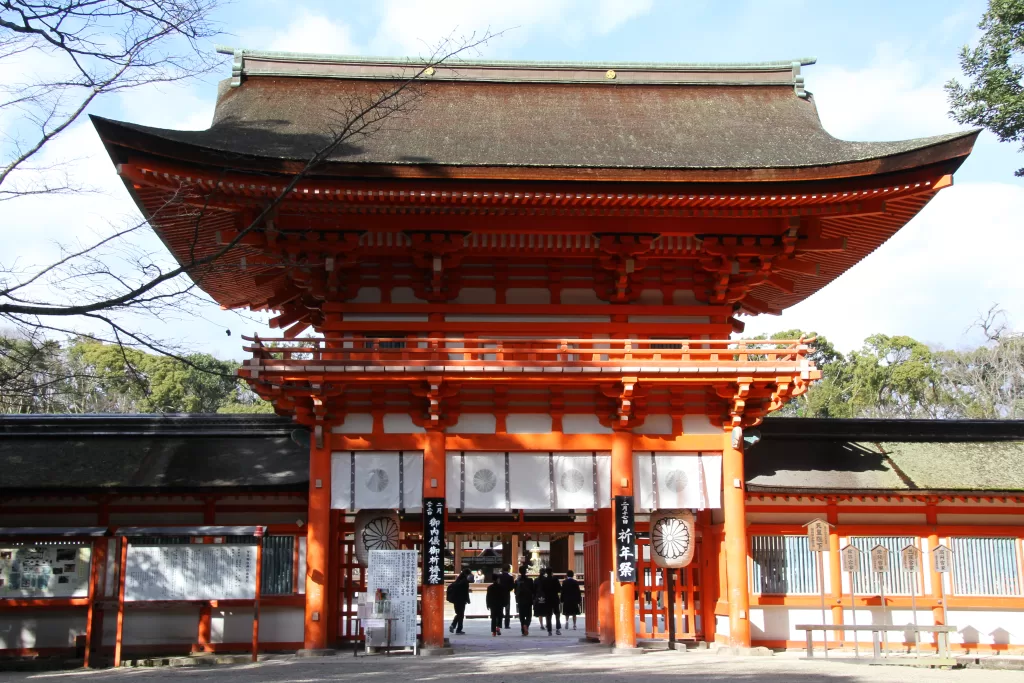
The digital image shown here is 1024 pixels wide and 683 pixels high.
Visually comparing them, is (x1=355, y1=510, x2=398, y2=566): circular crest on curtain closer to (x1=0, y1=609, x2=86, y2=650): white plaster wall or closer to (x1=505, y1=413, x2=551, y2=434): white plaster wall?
(x1=505, y1=413, x2=551, y2=434): white plaster wall

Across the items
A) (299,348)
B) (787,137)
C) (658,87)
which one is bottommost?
(299,348)

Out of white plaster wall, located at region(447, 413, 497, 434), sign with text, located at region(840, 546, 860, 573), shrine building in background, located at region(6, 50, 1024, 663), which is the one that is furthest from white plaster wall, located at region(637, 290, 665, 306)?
sign with text, located at region(840, 546, 860, 573)

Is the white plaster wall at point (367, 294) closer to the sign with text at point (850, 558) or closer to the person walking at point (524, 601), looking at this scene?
the sign with text at point (850, 558)

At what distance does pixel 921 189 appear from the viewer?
1441 centimetres

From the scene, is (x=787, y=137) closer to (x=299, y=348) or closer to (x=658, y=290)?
(x=658, y=290)

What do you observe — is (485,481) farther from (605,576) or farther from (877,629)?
(877,629)

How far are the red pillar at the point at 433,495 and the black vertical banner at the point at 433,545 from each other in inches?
6.2

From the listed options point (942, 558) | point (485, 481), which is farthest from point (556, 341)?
point (942, 558)

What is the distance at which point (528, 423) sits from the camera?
51.3 feet

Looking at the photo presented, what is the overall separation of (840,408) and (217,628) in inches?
1757

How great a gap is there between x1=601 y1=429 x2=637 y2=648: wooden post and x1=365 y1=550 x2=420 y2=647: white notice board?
319cm

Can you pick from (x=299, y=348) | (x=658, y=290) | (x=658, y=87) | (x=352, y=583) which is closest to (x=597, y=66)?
(x=658, y=87)

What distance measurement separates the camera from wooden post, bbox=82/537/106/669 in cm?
1388

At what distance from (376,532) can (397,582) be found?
1352 mm
